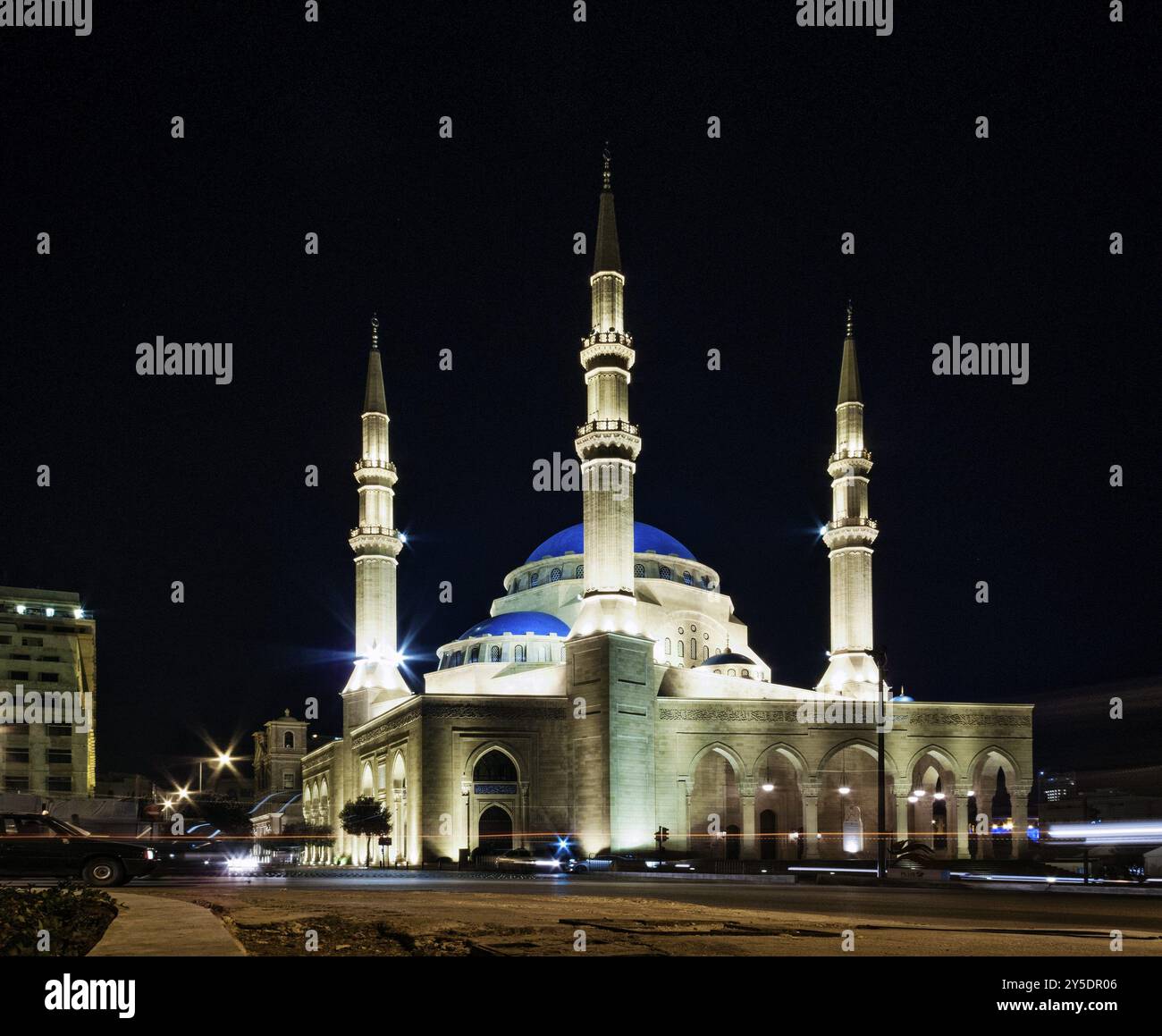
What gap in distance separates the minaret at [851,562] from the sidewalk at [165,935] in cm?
4931

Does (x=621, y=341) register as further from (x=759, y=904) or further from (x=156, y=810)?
(x=759, y=904)

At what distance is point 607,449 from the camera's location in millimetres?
54031

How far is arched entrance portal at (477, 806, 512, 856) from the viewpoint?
5191 centimetres

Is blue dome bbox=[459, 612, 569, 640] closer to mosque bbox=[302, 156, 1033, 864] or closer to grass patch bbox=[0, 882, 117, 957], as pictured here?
mosque bbox=[302, 156, 1033, 864]

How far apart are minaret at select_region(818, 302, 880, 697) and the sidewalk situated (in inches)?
1941

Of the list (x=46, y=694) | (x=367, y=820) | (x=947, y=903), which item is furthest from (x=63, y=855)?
(x=46, y=694)

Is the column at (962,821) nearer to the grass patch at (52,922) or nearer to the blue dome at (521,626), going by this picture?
the blue dome at (521,626)

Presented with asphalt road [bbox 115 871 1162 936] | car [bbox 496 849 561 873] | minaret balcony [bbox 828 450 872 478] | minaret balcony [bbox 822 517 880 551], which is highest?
minaret balcony [bbox 828 450 872 478]

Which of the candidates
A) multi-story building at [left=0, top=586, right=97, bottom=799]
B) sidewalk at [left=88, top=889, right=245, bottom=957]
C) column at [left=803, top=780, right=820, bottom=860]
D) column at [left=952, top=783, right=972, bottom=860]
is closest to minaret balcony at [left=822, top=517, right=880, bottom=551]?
column at [left=803, top=780, right=820, bottom=860]

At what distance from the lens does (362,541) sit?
Answer: 6369cm

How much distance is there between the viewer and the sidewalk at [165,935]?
26.0ft
